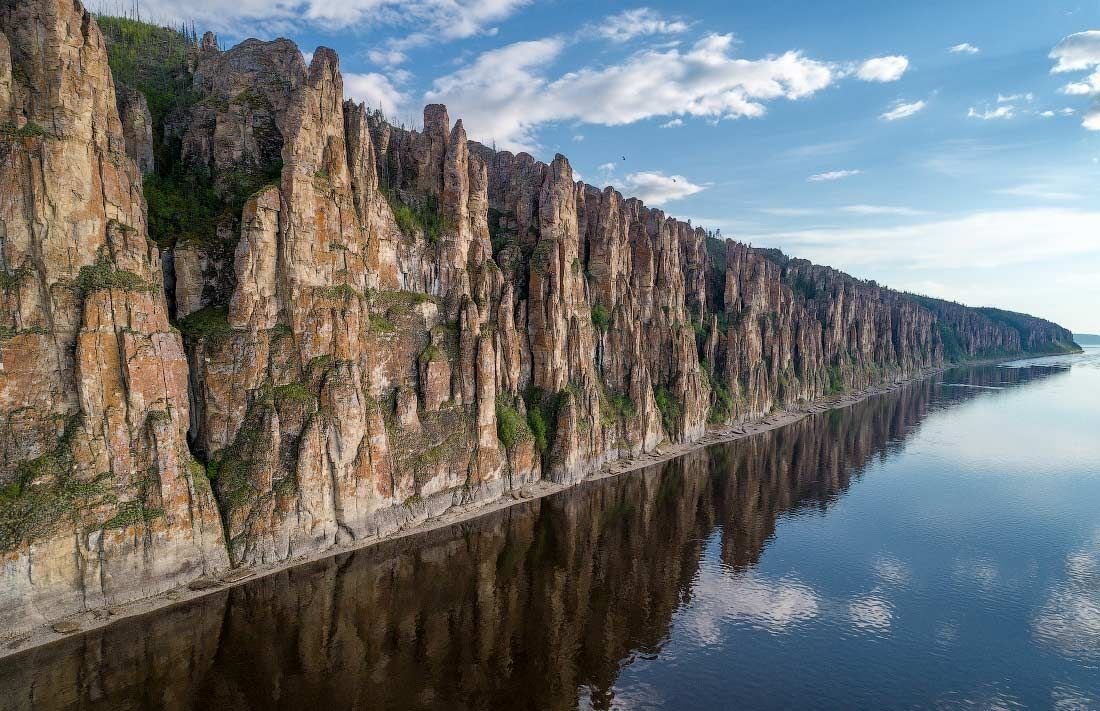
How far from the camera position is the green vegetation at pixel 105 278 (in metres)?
48.6

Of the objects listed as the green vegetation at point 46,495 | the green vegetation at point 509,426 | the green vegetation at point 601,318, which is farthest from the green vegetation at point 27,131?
the green vegetation at point 601,318

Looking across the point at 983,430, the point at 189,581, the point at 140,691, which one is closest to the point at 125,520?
the point at 189,581

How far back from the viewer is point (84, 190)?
4919 centimetres

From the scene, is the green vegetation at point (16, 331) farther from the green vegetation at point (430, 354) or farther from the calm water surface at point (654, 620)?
the green vegetation at point (430, 354)

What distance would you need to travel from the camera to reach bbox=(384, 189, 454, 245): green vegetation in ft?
270

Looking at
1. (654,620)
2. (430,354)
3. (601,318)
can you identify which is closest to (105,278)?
(430,354)

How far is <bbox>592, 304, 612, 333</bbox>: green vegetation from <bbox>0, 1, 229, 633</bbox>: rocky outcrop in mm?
76673

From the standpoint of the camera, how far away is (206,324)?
2341 inches

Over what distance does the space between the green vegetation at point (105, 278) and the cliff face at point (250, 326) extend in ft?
0.66

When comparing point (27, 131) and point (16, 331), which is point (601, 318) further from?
point (16, 331)

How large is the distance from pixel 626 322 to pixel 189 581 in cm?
8689

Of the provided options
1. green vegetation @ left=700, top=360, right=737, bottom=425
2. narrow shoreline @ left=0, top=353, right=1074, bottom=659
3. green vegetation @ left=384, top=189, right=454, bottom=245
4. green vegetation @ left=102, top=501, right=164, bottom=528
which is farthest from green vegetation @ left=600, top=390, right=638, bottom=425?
green vegetation @ left=102, top=501, right=164, bottom=528

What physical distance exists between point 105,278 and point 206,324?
11.1 meters

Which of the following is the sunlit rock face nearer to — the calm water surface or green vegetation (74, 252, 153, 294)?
the calm water surface
